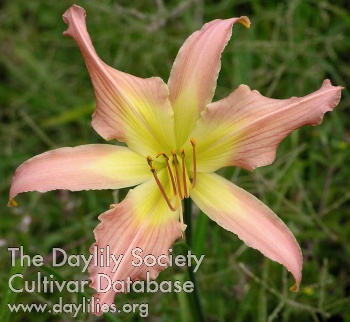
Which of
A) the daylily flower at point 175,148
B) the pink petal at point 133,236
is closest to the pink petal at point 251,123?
the daylily flower at point 175,148

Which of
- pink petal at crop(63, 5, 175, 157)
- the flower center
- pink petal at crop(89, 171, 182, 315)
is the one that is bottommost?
pink petal at crop(89, 171, 182, 315)

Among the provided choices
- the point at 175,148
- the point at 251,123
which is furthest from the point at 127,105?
the point at 251,123

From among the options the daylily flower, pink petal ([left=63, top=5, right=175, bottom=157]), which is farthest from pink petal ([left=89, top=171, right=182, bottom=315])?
pink petal ([left=63, top=5, right=175, bottom=157])

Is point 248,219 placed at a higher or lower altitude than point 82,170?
lower

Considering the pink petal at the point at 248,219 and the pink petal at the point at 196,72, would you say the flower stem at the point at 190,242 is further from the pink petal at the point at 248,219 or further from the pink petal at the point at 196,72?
the pink petal at the point at 196,72

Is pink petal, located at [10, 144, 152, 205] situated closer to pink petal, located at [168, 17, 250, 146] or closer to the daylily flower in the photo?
the daylily flower

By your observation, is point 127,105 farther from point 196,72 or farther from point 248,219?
point 248,219
